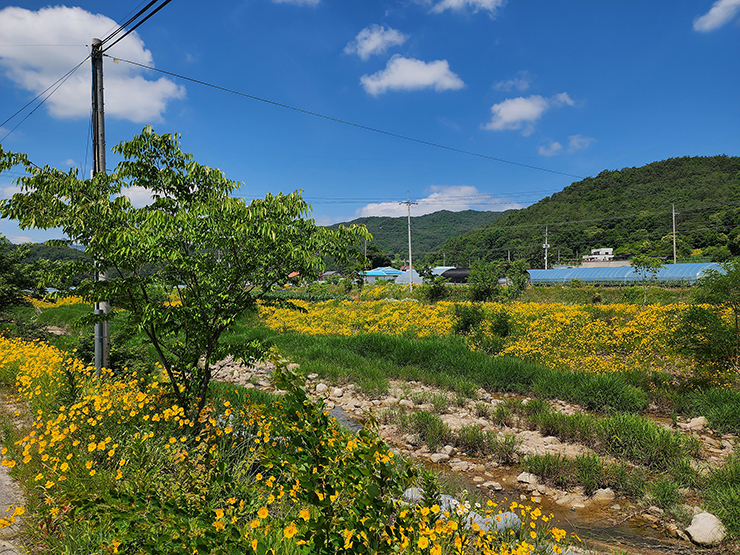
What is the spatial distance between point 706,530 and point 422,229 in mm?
134576

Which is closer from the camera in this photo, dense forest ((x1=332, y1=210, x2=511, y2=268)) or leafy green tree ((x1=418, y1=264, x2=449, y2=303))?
leafy green tree ((x1=418, y1=264, x2=449, y2=303))

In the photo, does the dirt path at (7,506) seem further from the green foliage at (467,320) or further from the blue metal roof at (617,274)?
the blue metal roof at (617,274)

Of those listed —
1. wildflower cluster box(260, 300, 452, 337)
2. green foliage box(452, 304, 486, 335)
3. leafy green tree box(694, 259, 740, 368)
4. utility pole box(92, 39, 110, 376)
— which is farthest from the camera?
wildflower cluster box(260, 300, 452, 337)

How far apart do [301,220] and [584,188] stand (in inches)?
3583

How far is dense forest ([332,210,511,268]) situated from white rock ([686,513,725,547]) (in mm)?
99877

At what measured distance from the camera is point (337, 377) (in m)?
10.4

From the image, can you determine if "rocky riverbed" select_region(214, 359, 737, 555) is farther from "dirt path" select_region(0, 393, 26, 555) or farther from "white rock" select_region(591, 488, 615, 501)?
"dirt path" select_region(0, 393, 26, 555)

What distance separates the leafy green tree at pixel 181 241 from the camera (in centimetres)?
470

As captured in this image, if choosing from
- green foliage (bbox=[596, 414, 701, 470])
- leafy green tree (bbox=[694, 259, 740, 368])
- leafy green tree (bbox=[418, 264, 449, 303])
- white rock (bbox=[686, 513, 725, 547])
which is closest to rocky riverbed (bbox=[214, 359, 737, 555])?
white rock (bbox=[686, 513, 725, 547])

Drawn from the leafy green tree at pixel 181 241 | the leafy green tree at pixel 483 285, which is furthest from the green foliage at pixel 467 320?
the leafy green tree at pixel 181 241

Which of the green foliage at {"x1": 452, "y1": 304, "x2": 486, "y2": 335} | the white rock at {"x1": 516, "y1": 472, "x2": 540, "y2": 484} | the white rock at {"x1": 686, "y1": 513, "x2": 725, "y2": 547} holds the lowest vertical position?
the white rock at {"x1": 516, "y1": 472, "x2": 540, "y2": 484}

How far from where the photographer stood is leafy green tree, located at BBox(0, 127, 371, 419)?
4.70m

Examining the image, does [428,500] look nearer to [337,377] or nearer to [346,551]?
[346,551]

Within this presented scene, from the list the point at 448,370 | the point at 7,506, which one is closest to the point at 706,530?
the point at 448,370
